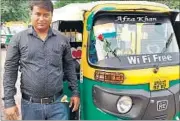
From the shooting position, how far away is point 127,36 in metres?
4.07

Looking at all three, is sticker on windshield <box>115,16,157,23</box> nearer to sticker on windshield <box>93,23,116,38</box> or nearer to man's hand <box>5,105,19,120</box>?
sticker on windshield <box>93,23,116,38</box>

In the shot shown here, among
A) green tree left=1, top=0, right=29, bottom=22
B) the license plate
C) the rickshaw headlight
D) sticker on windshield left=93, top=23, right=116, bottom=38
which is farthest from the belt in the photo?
green tree left=1, top=0, right=29, bottom=22

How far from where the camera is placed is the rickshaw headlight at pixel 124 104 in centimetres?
380

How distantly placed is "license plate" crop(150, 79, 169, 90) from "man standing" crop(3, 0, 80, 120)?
110cm

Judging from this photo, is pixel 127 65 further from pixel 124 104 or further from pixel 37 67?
pixel 37 67

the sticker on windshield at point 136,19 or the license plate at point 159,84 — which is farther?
the sticker on windshield at point 136,19

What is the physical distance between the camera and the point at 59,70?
3.34 metres

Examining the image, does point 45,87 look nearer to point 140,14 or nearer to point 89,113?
point 89,113

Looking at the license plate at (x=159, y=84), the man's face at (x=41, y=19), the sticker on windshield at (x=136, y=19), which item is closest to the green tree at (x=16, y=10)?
the sticker on windshield at (x=136, y=19)

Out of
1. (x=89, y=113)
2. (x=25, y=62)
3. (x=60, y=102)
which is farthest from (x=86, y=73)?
(x=25, y=62)

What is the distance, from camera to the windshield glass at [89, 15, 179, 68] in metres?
3.96

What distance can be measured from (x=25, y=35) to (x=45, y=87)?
51cm

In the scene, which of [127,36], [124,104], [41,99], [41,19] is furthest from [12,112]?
[127,36]

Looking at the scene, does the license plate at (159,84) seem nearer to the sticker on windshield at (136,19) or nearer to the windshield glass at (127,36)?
the windshield glass at (127,36)
